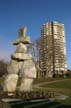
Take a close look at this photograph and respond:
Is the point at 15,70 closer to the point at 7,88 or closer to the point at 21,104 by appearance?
the point at 7,88

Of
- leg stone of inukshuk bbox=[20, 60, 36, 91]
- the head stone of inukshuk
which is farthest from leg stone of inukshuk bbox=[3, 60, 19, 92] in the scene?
leg stone of inukshuk bbox=[20, 60, 36, 91]

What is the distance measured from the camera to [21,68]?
1925 centimetres

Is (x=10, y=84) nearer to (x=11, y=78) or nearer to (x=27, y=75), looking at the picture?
(x=11, y=78)

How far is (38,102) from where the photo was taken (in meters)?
16.2

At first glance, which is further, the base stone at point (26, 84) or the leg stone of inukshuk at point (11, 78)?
the leg stone of inukshuk at point (11, 78)

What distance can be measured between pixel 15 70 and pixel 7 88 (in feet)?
4.48

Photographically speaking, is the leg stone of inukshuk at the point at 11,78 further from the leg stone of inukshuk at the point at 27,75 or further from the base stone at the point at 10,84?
the leg stone of inukshuk at the point at 27,75

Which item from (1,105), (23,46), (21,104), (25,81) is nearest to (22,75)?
(25,81)

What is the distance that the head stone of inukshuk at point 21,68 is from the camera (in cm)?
1889

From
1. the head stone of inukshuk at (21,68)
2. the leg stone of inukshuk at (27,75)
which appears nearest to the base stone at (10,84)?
the head stone of inukshuk at (21,68)

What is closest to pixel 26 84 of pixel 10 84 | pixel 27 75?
pixel 27 75

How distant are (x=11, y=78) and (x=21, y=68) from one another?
956mm

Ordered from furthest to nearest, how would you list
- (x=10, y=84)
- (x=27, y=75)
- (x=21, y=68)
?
(x=21, y=68) < (x=10, y=84) < (x=27, y=75)

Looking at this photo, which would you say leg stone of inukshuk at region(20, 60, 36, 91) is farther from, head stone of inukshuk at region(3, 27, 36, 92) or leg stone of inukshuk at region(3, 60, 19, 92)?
leg stone of inukshuk at region(3, 60, 19, 92)
